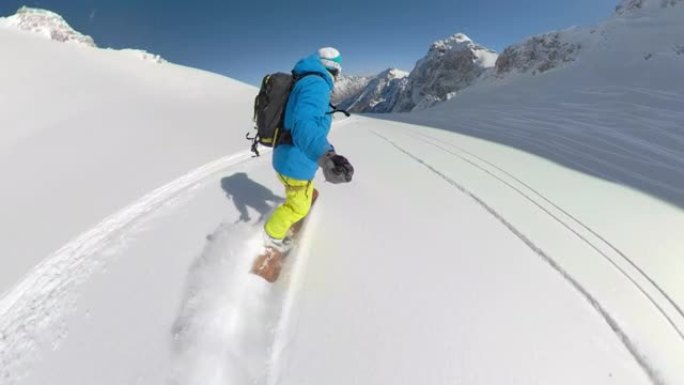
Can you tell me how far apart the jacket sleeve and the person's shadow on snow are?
1255mm

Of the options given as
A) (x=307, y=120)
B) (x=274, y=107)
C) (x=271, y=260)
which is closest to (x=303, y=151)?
(x=307, y=120)

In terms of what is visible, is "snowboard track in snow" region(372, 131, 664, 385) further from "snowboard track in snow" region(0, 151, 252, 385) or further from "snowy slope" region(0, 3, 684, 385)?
"snowboard track in snow" region(0, 151, 252, 385)

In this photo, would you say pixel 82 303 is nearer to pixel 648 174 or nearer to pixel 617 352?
pixel 617 352

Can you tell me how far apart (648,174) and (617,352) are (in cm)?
439

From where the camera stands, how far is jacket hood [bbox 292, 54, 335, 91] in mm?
3113

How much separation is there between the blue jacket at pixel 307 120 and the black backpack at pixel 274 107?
5cm

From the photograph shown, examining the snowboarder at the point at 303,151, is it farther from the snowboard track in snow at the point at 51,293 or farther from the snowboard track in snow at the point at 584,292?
the snowboard track in snow at the point at 584,292

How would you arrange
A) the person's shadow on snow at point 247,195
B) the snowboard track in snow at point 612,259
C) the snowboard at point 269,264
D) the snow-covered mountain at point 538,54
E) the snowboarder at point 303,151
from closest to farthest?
the snowboard track in snow at point 612,259, the snowboarder at point 303,151, the snowboard at point 269,264, the person's shadow on snow at point 247,195, the snow-covered mountain at point 538,54

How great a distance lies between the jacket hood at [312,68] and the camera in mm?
3113

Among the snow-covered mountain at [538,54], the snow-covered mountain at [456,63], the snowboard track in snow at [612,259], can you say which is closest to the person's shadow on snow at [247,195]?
the snowboard track in snow at [612,259]

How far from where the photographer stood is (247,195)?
14.6 feet

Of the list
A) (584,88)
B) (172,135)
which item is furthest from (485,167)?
(584,88)

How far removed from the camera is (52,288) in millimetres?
2693

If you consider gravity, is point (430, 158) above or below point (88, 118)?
below
